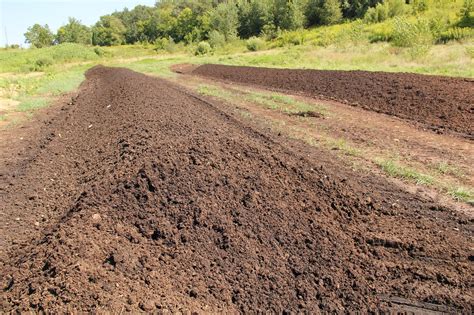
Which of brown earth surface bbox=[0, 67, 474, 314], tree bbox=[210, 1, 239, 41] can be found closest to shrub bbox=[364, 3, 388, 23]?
tree bbox=[210, 1, 239, 41]

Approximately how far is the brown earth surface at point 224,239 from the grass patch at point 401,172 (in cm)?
48

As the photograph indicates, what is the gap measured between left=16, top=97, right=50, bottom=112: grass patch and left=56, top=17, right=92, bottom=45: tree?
3992 inches

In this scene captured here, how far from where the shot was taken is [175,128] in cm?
813

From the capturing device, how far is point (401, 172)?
6.96 meters

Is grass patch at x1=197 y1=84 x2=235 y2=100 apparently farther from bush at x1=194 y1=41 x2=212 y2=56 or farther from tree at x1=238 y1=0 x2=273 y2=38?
tree at x1=238 y1=0 x2=273 y2=38

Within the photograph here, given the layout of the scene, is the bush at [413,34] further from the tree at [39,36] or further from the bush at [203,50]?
the tree at [39,36]

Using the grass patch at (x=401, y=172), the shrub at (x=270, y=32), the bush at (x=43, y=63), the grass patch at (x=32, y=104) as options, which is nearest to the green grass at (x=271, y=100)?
the grass patch at (x=401, y=172)

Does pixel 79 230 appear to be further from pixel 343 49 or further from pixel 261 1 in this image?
pixel 261 1

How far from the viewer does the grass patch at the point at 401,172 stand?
21.7 ft

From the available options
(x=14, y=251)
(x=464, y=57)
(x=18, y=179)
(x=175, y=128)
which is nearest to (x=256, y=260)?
(x=14, y=251)

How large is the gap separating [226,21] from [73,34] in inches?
2397

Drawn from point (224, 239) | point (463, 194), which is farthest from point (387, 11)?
Answer: point (224, 239)

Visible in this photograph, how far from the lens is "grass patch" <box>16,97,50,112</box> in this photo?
15.8 meters

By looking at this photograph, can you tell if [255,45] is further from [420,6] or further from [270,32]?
[420,6]
